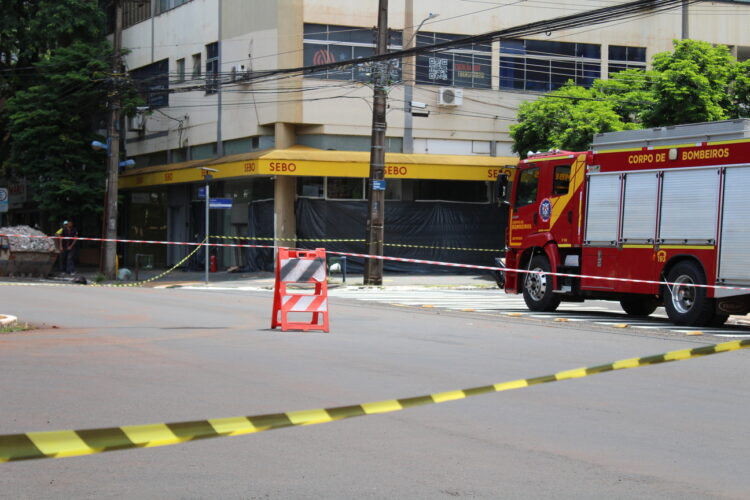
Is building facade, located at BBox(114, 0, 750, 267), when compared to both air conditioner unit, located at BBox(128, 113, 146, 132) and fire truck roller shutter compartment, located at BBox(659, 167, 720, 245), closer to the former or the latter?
air conditioner unit, located at BBox(128, 113, 146, 132)

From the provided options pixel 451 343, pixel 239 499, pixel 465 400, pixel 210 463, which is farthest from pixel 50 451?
pixel 451 343

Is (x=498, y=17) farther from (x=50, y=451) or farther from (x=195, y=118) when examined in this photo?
(x=50, y=451)

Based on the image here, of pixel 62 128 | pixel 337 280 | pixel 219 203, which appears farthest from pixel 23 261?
pixel 337 280

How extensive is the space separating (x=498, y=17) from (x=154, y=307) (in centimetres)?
2127

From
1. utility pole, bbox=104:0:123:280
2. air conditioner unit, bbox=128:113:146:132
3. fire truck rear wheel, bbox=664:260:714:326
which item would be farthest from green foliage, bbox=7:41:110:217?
fire truck rear wheel, bbox=664:260:714:326

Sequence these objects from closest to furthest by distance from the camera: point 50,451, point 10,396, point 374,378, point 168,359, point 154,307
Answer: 1. point 50,451
2. point 10,396
3. point 374,378
4. point 168,359
5. point 154,307

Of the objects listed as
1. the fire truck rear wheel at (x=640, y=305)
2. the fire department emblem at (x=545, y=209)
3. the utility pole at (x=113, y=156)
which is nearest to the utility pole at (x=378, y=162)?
the fire department emblem at (x=545, y=209)

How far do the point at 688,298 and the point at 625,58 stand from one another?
2317 centimetres

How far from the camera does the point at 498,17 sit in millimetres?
37406

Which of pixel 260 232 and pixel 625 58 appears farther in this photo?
pixel 625 58

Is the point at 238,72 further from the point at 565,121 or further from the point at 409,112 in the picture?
the point at 565,121

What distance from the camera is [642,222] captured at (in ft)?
60.8

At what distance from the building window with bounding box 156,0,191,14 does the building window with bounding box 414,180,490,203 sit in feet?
40.9

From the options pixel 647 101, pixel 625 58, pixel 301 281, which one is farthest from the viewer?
pixel 625 58
